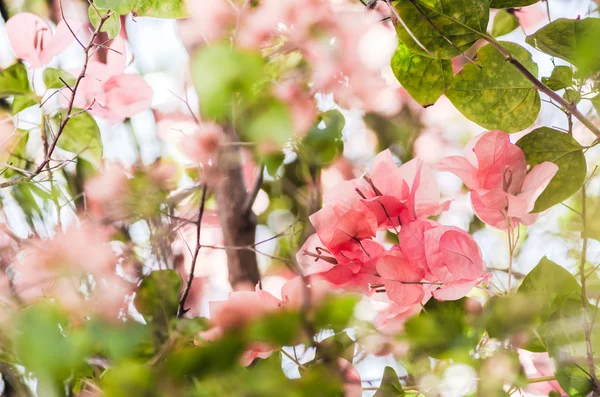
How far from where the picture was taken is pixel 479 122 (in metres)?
0.33

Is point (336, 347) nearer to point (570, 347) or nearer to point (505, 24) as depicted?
point (570, 347)

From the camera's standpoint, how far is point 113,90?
0.47 metres

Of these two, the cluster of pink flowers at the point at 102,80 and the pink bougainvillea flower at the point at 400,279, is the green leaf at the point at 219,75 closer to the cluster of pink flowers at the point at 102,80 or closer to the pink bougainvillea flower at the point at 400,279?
the pink bougainvillea flower at the point at 400,279

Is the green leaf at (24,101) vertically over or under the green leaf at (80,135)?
over

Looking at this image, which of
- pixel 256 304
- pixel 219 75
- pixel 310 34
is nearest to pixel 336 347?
pixel 256 304

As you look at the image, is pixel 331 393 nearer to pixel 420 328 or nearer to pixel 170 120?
pixel 420 328

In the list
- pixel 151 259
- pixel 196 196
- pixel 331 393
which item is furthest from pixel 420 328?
pixel 196 196

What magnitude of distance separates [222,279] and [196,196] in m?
0.16

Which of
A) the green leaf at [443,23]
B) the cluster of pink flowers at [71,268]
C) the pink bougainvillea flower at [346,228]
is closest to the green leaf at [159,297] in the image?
the cluster of pink flowers at [71,268]

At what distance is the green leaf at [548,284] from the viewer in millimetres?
302

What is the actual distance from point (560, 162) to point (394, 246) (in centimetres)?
11

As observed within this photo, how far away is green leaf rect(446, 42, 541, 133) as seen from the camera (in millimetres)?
320

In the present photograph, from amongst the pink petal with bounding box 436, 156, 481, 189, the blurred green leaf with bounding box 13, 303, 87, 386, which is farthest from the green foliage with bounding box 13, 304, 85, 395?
the pink petal with bounding box 436, 156, 481, 189

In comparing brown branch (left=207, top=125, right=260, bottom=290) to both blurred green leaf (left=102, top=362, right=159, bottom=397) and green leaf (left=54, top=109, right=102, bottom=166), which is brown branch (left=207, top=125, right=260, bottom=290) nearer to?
green leaf (left=54, top=109, right=102, bottom=166)
